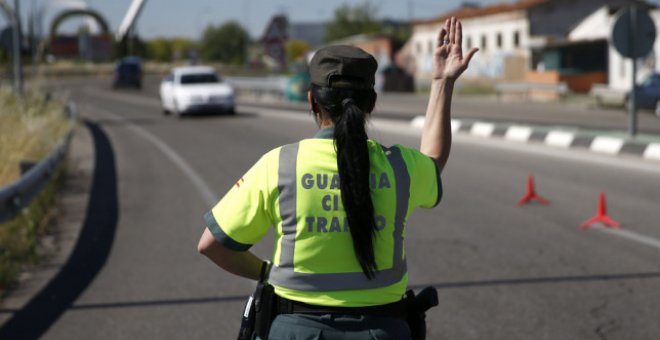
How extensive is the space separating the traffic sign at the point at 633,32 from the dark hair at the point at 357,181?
17388mm

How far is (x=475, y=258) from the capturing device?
9070 millimetres

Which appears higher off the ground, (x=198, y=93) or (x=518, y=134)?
(x=198, y=93)

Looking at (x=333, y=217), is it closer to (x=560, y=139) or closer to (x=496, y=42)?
(x=560, y=139)

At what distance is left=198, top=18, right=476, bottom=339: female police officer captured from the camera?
285 cm

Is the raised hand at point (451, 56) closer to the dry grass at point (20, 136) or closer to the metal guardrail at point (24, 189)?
the metal guardrail at point (24, 189)

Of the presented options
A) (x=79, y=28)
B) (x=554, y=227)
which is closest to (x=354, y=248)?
(x=554, y=227)

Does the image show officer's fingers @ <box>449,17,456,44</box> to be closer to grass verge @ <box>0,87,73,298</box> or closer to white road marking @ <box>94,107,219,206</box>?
grass verge @ <box>0,87,73,298</box>

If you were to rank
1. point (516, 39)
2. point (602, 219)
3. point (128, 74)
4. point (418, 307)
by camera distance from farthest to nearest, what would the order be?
point (128, 74)
point (516, 39)
point (602, 219)
point (418, 307)

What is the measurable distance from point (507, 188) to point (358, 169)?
38.4ft

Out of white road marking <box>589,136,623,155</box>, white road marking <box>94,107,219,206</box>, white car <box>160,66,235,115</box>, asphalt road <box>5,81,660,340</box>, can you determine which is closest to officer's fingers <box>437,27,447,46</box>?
asphalt road <box>5,81,660,340</box>

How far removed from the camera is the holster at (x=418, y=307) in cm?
299

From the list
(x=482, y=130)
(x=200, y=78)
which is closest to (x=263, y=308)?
(x=482, y=130)

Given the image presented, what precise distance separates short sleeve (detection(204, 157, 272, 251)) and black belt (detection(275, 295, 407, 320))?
0.20 metres

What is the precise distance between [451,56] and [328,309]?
942mm
